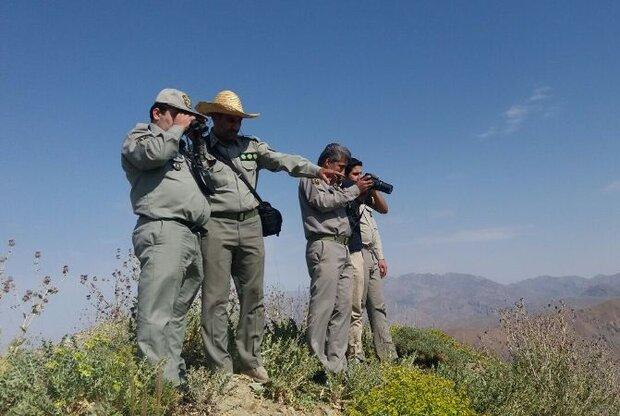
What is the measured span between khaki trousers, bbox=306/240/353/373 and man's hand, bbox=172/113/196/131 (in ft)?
6.60

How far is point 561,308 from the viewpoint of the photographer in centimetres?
702

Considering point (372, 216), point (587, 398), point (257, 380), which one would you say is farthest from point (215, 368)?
point (587, 398)

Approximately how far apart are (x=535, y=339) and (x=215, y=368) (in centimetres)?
474

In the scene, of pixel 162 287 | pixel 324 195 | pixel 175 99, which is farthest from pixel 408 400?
pixel 175 99

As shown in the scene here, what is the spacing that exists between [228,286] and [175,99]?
5.50 feet

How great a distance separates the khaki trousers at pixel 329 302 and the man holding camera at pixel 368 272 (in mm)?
668

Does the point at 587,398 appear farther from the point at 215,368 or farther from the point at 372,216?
the point at 215,368

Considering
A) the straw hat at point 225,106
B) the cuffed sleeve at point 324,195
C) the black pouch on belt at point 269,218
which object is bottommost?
the black pouch on belt at point 269,218

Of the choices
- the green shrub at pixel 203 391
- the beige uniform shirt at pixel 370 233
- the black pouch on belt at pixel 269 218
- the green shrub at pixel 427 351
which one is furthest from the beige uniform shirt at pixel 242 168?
the green shrub at pixel 427 351

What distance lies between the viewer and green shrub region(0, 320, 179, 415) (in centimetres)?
284

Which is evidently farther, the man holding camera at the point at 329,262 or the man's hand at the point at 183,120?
the man holding camera at the point at 329,262

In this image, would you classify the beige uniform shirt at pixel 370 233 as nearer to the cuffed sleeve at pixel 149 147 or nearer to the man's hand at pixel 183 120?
the man's hand at pixel 183 120

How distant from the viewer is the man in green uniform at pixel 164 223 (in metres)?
3.35

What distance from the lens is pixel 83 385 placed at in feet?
9.96
